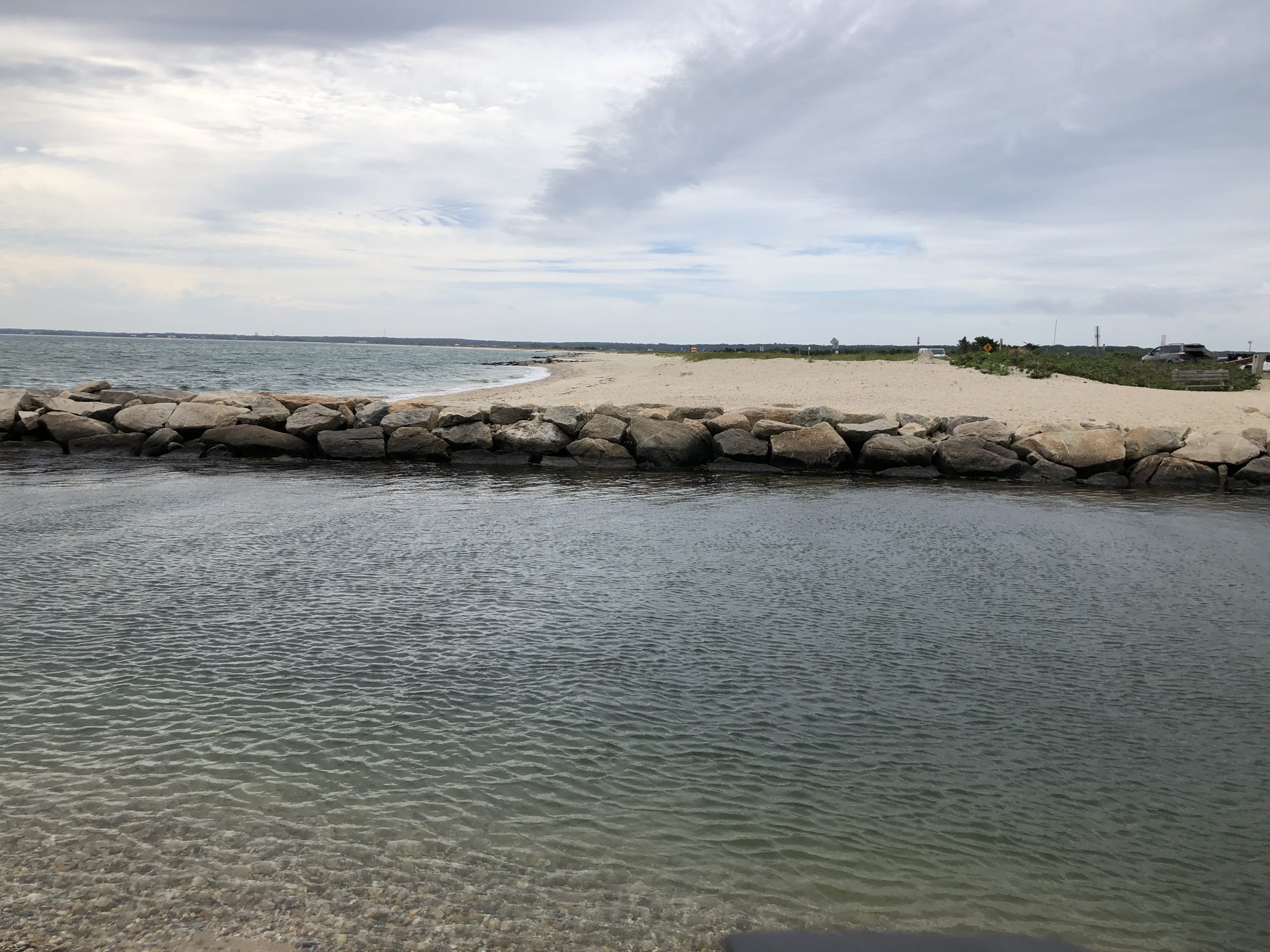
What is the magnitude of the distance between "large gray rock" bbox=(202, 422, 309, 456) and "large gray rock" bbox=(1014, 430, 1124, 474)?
13.9 meters

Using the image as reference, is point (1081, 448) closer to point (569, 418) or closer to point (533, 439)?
point (569, 418)

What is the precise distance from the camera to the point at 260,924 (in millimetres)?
3408

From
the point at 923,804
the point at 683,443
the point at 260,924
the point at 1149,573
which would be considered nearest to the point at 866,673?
the point at 923,804

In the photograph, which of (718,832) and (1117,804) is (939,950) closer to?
(718,832)

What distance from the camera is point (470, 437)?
17781 millimetres

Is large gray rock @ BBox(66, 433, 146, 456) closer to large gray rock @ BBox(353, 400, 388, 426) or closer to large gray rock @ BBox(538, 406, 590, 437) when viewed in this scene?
large gray rock @ BBox(353, 400, 388, 426)

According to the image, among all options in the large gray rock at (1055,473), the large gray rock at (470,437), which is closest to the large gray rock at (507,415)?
the large gray rock at (470,437)

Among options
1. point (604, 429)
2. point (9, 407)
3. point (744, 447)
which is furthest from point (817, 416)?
point (9, 407)

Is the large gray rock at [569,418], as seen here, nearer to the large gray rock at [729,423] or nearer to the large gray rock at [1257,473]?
the large gray rock at [729,423]

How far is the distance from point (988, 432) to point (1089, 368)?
19922 millimetres

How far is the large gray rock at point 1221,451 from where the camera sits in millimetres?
15891

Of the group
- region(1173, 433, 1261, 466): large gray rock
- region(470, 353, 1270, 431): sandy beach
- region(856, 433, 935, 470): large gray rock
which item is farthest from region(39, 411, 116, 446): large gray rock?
region(1173, 433, 1261, 466): large gray rock

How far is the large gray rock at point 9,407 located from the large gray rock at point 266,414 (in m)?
4.58

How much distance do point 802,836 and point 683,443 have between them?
13.0m
